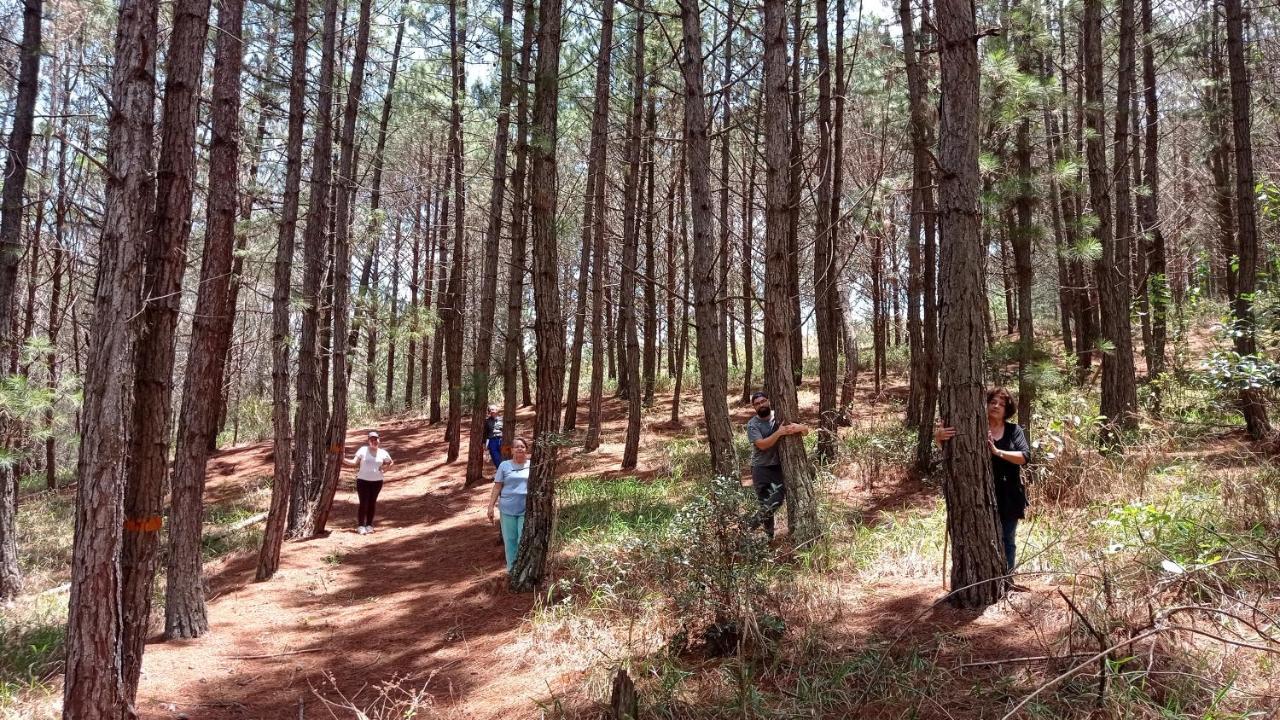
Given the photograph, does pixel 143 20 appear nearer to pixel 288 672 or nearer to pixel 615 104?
pixel 288 672

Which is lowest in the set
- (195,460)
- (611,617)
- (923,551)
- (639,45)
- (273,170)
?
(611,617)

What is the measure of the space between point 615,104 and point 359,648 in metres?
13.7

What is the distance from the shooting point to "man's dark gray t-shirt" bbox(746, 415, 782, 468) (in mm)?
7395

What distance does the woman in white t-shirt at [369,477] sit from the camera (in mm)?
11000

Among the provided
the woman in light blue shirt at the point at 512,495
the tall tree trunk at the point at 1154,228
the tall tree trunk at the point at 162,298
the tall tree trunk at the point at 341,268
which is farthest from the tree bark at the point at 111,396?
the tall tree trunk at the point at 1154,228

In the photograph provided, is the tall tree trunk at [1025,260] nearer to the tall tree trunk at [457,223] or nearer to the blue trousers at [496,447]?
the blue trousers at [496,447]

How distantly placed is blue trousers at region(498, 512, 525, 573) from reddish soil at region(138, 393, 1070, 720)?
Answer: 1.02 feet

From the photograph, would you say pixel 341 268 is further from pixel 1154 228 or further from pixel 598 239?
pixel 1154 228

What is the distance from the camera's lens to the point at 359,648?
21.9 feet

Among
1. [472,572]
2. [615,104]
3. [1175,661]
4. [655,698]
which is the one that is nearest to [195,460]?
[472,572]

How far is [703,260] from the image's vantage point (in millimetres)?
8594

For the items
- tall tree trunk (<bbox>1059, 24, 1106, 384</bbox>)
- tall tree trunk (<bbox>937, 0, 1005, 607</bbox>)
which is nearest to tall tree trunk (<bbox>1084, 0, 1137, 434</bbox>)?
tall tree trunk (<bbox>1059, 24, 1106, 384</bbox>)

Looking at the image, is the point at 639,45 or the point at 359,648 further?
the point at 639,45

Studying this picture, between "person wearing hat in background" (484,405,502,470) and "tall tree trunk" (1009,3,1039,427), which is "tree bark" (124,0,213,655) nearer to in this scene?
"person wearing hat in background" (484,405,502,470)
